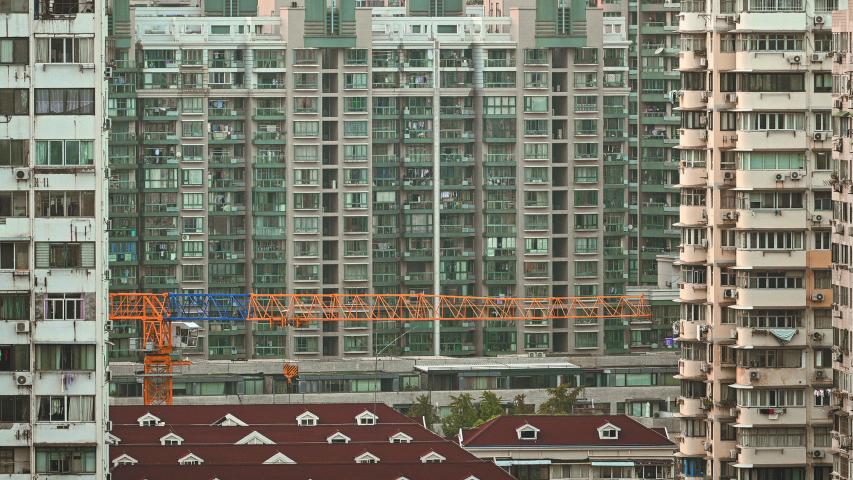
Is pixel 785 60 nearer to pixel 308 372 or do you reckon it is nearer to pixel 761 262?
pixel 761 262

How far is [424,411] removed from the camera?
184250 mm

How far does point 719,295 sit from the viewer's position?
4281 inches

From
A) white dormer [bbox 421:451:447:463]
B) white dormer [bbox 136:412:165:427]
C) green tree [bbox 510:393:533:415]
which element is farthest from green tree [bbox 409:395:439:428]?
white dormer [bbox 421:451:447:463]

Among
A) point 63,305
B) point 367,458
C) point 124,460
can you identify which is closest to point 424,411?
point 367,458

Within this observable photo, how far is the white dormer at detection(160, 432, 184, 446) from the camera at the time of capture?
139 meters

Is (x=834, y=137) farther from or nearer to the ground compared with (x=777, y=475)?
farther from the ground

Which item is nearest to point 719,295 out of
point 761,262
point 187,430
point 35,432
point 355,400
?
point 761,262

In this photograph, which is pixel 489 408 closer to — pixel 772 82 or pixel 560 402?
pixel 560 402

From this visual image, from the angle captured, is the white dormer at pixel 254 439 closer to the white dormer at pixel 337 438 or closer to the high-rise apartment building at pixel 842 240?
the white dormer at pixel 337 438

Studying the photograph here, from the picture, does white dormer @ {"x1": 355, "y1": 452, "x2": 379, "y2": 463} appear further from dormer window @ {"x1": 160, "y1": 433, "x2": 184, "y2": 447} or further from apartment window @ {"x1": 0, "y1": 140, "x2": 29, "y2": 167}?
apartment window @ {"x1": 0, "y1": 140, "x2": 29, "y2": 167}

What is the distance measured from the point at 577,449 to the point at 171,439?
22.3m

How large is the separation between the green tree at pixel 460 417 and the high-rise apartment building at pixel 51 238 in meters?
87.0

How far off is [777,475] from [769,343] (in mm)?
4727

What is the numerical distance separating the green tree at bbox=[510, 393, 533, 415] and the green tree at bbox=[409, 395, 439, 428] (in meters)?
4.94
